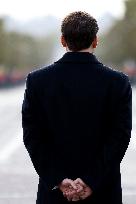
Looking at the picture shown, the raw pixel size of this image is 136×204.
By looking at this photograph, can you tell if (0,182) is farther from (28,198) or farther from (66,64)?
(66,64)

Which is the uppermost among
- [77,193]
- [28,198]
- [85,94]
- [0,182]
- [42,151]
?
[0,182]

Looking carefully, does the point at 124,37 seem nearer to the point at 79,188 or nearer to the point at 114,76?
the point at 114,76

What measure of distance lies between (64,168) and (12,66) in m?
101

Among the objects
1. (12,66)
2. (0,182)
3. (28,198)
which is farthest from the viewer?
(12,66)

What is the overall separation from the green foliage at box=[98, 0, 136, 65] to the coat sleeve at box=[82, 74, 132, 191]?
8668 centimetres

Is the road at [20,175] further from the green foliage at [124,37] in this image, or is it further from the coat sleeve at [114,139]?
the green foliage at [124,37]

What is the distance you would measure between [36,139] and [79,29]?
2.00ft

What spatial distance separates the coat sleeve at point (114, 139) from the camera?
354 centimetres

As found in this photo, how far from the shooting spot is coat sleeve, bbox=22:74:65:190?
360 cm

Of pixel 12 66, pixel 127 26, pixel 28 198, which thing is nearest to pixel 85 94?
pixel 28 198

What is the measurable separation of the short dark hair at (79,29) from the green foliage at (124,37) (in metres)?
86.7

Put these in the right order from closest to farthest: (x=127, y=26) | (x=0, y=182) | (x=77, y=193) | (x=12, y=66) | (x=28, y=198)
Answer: (x=77, y=193)
(x=28, y=198)
(x=0, y=182)
(x=127, y=26)
(x=12, y=66)

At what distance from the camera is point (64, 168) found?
358 centimetres

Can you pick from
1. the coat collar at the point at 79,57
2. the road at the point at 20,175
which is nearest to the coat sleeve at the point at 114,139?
the coat collar at the point at 79,57
